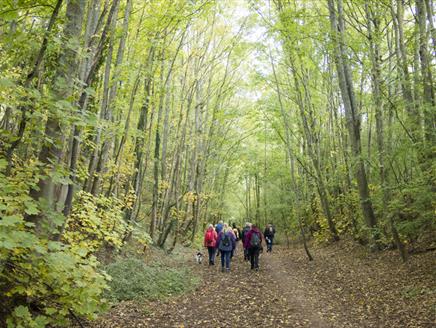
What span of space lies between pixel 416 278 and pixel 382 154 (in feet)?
11.4

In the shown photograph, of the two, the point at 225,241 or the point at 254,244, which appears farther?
the point at 225,241

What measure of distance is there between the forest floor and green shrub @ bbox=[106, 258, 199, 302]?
0.35 meters

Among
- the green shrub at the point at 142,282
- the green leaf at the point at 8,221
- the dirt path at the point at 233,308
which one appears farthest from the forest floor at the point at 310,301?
the green leaf at the point at 8,221

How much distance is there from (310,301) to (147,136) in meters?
8.00

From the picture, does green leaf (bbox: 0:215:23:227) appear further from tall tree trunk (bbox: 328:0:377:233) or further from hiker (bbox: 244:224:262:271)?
tall tree trunk (bbox: 328:0:377:233)

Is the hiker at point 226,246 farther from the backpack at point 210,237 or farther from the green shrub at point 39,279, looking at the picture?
the green shrub at point 39,279

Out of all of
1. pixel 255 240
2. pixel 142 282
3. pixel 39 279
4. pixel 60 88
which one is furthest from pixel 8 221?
pixel 255 240

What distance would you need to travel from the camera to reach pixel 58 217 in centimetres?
349

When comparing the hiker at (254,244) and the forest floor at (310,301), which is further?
the hiker at (254,244)

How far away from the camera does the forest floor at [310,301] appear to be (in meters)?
6.27

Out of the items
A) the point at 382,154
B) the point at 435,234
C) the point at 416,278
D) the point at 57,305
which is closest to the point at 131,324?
→ the point at 57,305

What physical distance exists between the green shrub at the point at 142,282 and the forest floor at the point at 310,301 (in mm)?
347

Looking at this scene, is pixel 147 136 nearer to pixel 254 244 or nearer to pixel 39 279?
pixel 254 244

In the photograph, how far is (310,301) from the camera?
25.4ft
